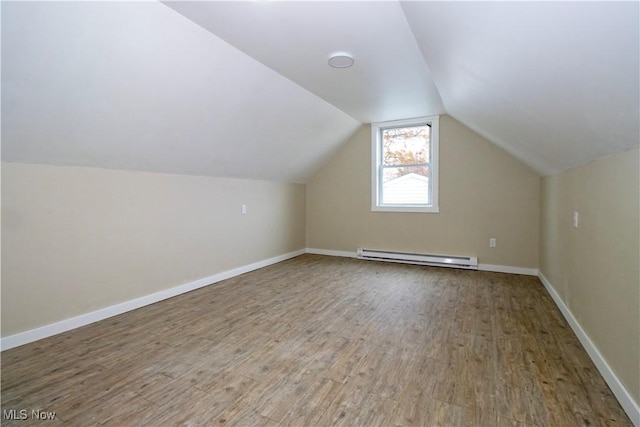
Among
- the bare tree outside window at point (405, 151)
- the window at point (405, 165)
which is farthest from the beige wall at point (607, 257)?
the bare tree outside window at point (405, 151)

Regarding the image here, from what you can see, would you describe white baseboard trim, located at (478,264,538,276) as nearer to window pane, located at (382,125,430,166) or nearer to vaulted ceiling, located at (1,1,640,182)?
vaulted ceiling, located at (1,1,640,182)

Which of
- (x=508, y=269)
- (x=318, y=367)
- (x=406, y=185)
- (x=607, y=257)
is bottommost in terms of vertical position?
(x=318, y=367)

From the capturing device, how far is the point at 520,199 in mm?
4332

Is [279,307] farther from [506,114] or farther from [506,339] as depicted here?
[506,114]

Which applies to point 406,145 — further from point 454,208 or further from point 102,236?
point 102,236

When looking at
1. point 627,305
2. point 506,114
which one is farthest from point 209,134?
point 627,305

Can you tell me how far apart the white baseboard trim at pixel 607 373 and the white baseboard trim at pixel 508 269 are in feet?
4.98

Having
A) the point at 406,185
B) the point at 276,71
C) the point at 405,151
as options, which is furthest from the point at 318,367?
the point at 405,151

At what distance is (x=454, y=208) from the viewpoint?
4742 mm

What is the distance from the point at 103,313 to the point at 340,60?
3.00 m

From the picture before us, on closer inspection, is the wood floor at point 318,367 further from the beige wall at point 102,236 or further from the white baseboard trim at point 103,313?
the beige wall at point 102,236

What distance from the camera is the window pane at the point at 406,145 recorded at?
16.4 ft

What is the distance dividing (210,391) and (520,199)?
432 cm

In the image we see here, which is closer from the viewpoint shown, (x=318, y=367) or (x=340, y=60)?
(x=318, y=367)
